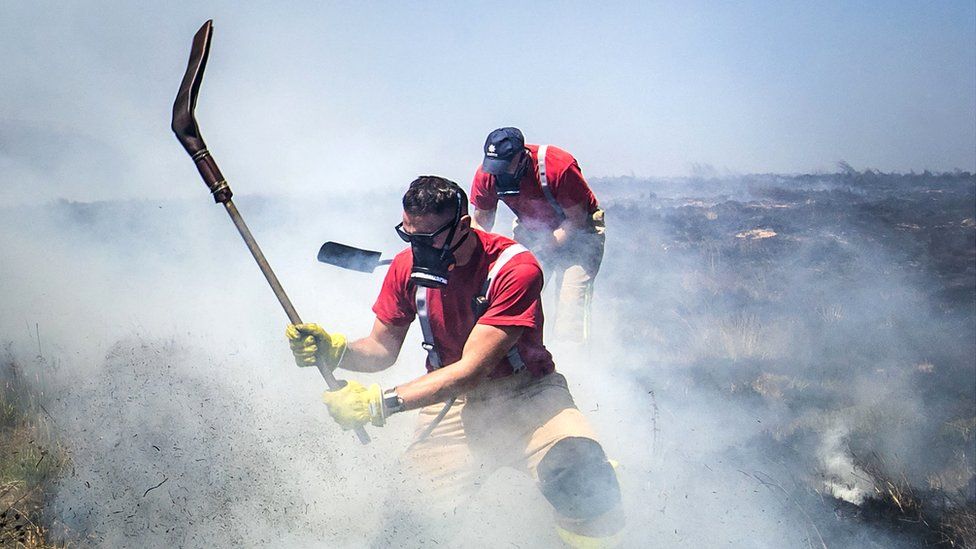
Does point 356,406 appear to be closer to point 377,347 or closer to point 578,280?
point 377,347

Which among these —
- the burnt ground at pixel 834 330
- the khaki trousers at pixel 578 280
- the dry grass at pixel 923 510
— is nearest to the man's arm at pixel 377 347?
the khaki trousers at pixel 578 280

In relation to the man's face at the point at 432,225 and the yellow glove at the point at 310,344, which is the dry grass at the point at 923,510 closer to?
the man's face at the point at 432,225

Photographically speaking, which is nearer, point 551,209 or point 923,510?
point 923,510

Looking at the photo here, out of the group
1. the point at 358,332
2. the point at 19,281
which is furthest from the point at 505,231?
the point at 19,281

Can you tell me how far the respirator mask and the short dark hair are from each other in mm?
31

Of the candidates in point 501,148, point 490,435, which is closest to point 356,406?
point 490,435

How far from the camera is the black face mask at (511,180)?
14.4ft

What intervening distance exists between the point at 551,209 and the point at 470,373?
89.4 inches

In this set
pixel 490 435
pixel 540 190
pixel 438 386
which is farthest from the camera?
pixel 540 190

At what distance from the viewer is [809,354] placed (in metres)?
6.33

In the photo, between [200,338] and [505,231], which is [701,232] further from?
[200,338]

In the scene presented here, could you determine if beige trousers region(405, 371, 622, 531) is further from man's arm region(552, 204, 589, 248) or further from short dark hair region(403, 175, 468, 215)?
man's arm region(552, 204, 589, 248)

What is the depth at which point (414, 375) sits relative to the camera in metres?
5.49

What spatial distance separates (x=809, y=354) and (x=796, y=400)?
1.01 metres
